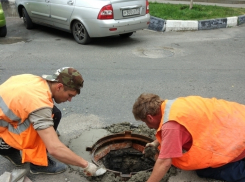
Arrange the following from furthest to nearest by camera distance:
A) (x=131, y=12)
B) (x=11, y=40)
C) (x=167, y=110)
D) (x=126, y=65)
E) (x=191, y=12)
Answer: (x=191, y=12) → (x=11, y=40) → (x=131, y=12) → (x=126, y=65) → (x=167, y=110)

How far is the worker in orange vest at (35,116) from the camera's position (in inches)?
97.4

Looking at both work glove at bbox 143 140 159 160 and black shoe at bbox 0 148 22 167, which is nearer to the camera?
black shoe at bbox 0 148 22 167

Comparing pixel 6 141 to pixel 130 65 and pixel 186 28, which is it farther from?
pixel 186 28

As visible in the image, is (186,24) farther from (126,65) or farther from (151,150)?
(151,150)

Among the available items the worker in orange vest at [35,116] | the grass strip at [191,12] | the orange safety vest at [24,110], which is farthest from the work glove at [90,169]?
the grass strip at [191,12]

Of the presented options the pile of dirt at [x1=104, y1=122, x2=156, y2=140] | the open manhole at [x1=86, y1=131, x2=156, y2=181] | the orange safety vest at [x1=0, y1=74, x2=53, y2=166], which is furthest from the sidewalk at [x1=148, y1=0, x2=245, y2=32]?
the orange safety vest at [x1=0, y1=74, x2=53, y2=166]

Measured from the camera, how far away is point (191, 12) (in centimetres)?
984

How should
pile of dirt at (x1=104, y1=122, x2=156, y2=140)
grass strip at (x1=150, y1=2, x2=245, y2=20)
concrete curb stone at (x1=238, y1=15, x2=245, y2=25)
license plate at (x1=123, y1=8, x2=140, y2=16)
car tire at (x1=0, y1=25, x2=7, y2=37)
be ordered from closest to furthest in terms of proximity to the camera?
1. pile of dirt at (x1=104, y1=122, x2=156, y2=140)
2. license plate at (x1=123, y1=8, x2=140, y2=16)
3. car tire at (x1=0, y1=25, x2=7, y2=37)
4. grass strip at (x1=150, y1=2, x2=245, y2=20)
5. concrete curb stone at (x1=238, y1=15, x2=245, y2=25)

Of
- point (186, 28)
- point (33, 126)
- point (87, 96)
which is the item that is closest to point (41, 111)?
point (33, 126)

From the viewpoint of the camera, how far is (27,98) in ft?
8.21

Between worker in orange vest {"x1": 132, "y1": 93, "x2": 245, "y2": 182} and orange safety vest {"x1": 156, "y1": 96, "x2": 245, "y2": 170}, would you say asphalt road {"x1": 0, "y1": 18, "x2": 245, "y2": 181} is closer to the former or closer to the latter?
worker in orange vest {"x1": 132, "y1": 93, "x2": 245, "y2": 182}

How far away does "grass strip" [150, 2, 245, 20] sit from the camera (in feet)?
31.0

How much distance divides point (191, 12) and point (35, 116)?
831cm

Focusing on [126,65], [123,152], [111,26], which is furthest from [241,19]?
[123,152]
